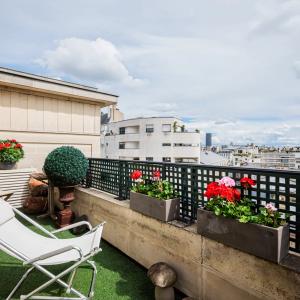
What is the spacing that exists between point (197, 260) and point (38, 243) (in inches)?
76.6

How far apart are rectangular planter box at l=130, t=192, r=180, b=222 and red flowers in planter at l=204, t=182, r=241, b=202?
0.74 meters

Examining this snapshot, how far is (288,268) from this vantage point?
185cm

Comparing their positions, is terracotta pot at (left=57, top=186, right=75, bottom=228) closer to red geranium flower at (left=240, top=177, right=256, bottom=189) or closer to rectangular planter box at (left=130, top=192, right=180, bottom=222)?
rectangular planter box at (left=130, top=192, right=180, bottom=222)

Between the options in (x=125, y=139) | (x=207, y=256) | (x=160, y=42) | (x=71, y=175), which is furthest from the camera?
(x=125, y=139)

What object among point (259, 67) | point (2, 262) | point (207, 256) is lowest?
point (2, 262)

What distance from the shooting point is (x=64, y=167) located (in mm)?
4461

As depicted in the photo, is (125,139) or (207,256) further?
(125,139)

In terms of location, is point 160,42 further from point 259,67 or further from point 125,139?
point 125,139

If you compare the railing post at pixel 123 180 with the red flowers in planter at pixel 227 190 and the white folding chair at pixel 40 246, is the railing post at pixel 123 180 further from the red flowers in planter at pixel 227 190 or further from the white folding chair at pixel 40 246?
the red flowers in planter at pixel 227 190

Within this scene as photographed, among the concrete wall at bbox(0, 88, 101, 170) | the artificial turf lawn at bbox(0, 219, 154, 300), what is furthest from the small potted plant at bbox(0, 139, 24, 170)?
the artificial turf lawn at bbox(0, 219, 154, 300)

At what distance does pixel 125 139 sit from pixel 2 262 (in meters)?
37.0

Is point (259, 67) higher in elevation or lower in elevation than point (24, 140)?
higher

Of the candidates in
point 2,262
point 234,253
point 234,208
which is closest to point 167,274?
point 234,253

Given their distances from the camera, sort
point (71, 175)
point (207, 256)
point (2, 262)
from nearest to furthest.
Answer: point (207, 256), point (2, 262), point (71, 175)
